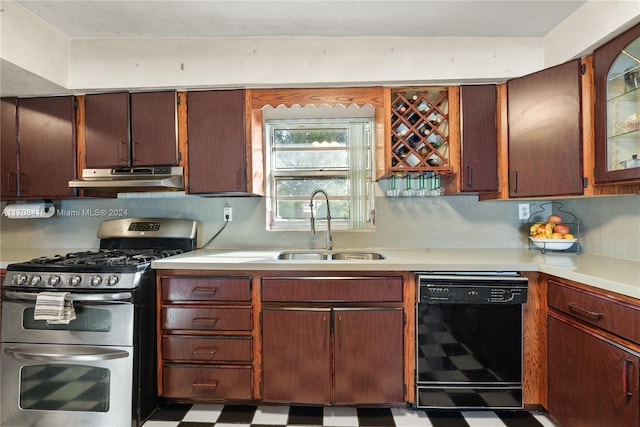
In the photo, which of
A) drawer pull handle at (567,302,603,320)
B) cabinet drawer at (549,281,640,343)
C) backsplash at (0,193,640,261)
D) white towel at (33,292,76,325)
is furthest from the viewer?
backsplash at (0,193,640,261)

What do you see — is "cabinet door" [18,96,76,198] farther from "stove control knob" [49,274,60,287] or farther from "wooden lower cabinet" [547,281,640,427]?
"wooden lower cabinet" [547,281,640,427]

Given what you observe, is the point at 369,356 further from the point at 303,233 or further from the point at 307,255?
the point at 303,233

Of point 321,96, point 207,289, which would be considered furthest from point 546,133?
point 207,289

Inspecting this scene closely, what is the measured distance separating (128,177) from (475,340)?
7.92ft

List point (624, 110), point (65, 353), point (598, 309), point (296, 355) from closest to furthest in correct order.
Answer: point (598, 309) → point (624, 110) → point (65, 353) → point (296, 355)

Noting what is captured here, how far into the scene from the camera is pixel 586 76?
1760mm

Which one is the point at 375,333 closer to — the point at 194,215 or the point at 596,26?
the point at 194,215

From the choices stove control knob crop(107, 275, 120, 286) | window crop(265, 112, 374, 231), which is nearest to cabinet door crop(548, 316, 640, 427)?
window crop(265, 112, 374, 231)

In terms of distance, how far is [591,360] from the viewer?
1440mm

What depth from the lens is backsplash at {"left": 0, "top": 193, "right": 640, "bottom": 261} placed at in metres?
2.46

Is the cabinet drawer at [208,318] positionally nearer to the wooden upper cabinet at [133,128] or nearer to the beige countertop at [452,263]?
the beige countertop at [452,263]

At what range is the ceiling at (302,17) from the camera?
5.91 feet

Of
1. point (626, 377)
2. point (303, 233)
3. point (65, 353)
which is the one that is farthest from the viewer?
point (303, 233)

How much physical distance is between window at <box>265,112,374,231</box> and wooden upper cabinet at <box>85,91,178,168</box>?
2.42 ft
